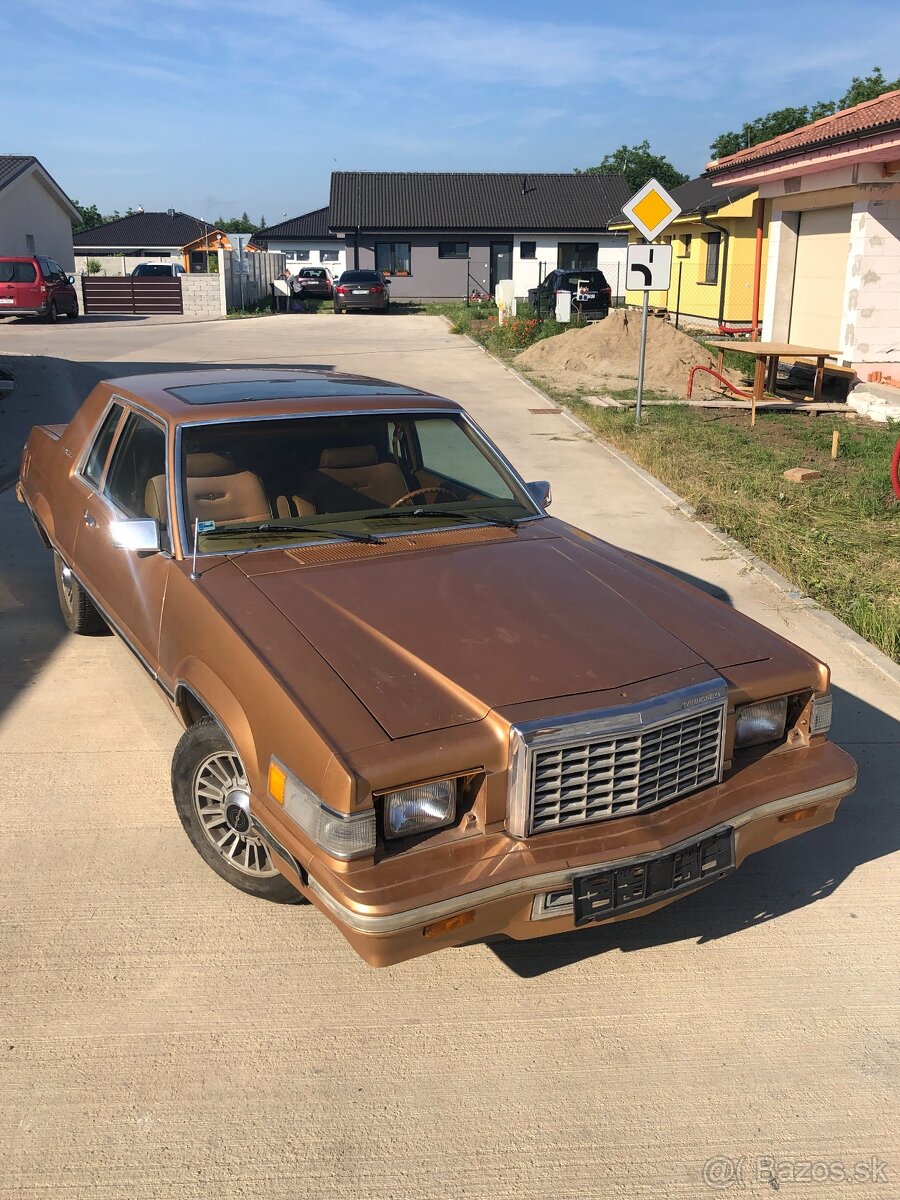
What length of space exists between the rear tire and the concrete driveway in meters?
1.13

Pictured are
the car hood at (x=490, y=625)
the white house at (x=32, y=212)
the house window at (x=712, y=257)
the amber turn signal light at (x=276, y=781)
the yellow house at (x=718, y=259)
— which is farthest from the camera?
the white house at (x=32, y=212)

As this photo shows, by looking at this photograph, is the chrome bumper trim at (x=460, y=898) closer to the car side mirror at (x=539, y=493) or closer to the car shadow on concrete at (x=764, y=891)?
the car shadow on concrete at (x=764, y=891)

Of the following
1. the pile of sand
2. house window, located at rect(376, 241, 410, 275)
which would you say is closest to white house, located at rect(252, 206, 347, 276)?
house window, located at rect(376, 241, 410, 275)

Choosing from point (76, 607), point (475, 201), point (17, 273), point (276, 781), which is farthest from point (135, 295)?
point (276, 781)

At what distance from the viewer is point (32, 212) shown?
130ft

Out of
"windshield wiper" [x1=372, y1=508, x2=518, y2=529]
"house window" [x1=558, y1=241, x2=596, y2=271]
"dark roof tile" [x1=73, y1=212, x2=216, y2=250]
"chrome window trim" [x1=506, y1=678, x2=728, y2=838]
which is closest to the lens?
"chrome window trim" [x1=506, y1=678, x2=728, y2=838]

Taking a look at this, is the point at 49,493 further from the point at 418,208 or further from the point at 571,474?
the point at 418,208

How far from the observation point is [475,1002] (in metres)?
3.28

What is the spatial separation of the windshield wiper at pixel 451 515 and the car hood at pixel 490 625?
19cm

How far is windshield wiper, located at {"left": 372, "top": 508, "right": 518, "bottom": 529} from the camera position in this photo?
14.1ft

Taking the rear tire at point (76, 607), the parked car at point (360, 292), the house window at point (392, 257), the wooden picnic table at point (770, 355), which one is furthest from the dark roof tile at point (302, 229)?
the rear tire at point (76, 607)

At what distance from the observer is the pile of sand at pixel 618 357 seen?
696 inches

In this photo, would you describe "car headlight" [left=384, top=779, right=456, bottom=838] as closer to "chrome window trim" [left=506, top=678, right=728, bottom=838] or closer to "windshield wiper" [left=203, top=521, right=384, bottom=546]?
"chrome window trim" [left=506, top=678, right=728, bottom=838]

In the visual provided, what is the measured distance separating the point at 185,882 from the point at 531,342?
68.9 ft
